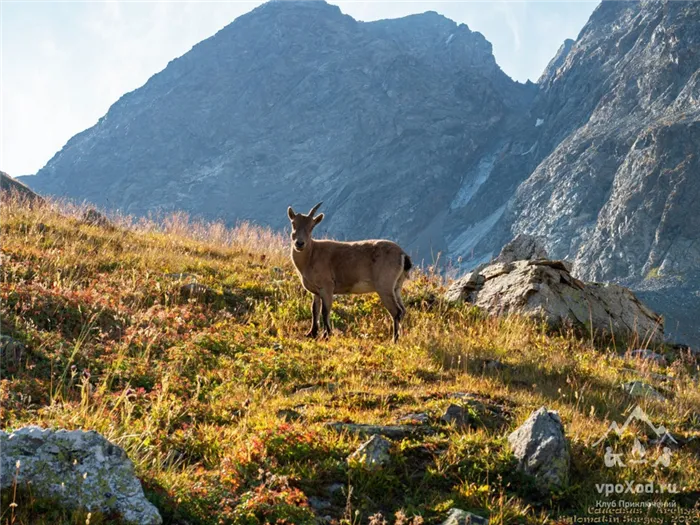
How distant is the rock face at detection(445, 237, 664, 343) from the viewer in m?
12.8

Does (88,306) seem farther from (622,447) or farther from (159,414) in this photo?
(622,447)

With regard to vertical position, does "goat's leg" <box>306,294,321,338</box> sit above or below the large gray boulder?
below

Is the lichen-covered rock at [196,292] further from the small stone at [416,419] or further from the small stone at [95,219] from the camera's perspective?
the small stone at [95,219]

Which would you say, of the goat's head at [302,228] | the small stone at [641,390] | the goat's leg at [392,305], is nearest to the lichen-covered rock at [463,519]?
the small stone at [641,390]

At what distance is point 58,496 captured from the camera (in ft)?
13.1

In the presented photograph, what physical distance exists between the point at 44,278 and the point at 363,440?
26.7 feet

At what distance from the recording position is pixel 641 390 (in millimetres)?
8336

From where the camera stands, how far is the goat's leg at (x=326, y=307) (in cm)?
1129

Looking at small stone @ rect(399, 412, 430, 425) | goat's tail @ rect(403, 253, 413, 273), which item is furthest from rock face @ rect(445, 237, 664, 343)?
small stone @ rect(399, 412, 430, 425)

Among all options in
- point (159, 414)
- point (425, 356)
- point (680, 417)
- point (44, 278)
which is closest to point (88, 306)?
point (44, 278)

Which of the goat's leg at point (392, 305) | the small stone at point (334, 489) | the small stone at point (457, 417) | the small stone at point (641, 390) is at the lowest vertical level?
the small stone at point (334, 489)

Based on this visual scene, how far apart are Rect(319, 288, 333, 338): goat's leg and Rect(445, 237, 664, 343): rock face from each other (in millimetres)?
3629

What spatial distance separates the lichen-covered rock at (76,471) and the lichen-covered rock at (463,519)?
211cm

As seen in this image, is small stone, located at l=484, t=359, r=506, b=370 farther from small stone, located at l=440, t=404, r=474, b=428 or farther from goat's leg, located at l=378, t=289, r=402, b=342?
small stone, located at l=440, t=404, r=474, b=428
